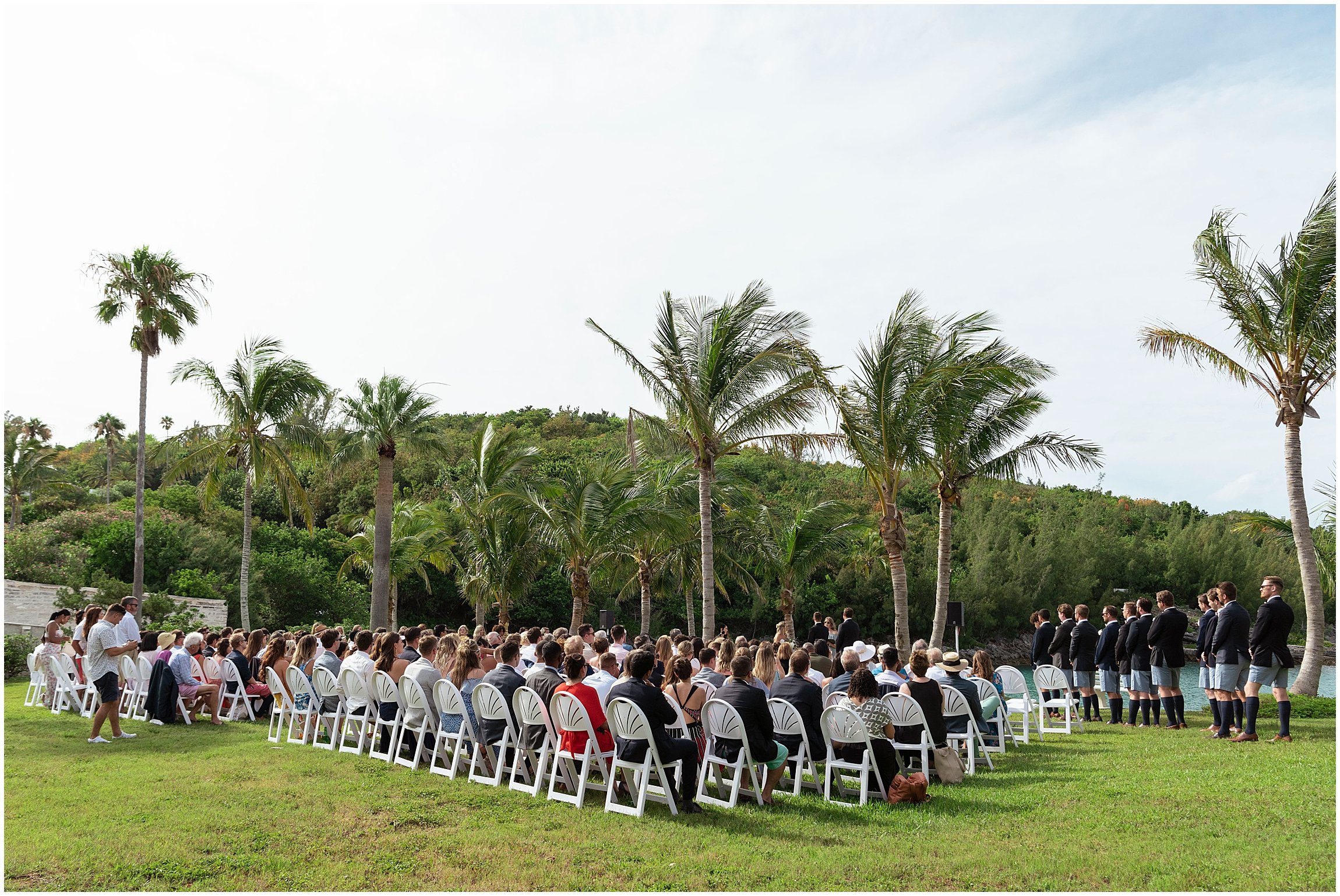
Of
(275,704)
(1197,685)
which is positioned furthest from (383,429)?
(1197,685)

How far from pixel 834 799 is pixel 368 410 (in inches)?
671

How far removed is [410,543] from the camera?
27.0 meters

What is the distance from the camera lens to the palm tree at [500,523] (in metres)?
22.0

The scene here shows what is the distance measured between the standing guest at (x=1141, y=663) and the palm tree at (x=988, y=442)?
441cm

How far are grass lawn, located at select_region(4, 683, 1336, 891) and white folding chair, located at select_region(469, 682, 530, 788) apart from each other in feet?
0.68

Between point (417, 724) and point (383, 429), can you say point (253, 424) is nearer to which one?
point (383, 429)

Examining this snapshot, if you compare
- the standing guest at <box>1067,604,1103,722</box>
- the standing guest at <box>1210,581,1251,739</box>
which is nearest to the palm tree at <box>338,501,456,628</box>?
the standing guest at <box>1067,604,1103,722</box>

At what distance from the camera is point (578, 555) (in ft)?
67.9

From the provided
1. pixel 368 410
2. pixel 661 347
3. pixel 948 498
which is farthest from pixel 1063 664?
pixel 368 410

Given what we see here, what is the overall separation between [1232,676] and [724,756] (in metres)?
6.05

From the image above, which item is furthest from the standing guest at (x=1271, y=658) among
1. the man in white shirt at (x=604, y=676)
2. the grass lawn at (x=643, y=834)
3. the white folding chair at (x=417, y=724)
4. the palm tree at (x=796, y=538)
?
the palm tree at (x=796, y=538)

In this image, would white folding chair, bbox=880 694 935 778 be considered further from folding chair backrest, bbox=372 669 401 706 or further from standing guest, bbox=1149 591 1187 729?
standing guest, bbox=1149 591 1187 729

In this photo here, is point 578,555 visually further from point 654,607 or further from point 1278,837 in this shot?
point 654,607

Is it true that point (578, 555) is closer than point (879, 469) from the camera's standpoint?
No
